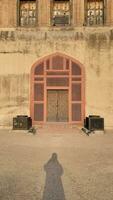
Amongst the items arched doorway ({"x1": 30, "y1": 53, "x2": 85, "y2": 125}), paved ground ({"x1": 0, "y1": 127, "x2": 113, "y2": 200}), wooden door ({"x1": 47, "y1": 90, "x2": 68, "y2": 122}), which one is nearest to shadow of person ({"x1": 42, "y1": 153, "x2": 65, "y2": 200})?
paved ground ({"x1": 0, "y1": 127, "x2": 113, "y2": 200})

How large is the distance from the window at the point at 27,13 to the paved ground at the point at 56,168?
407 inches

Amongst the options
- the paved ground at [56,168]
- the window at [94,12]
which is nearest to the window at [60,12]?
the window at [94,12]

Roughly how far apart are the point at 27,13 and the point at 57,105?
7.26m

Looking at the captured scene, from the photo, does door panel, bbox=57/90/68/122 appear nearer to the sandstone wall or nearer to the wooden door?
the wooden door

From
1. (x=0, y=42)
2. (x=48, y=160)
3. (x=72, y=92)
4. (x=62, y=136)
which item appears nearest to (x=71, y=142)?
(x=62, y=136)

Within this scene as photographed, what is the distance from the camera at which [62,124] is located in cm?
2400

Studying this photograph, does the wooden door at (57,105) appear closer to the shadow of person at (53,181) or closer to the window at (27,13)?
the window at (27,13)

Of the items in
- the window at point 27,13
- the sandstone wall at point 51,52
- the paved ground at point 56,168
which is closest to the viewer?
the paved ground at point 56,168

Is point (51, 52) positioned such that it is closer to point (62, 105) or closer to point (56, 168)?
point (62, 105)

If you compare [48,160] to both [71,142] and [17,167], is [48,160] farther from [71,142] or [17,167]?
[71,142]

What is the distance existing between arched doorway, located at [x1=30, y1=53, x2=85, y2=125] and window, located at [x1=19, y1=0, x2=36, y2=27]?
3279 mm

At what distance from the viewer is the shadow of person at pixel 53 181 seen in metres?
7.85

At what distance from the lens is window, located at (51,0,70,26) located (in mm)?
25047

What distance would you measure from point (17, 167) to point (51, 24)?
52.5 ft
